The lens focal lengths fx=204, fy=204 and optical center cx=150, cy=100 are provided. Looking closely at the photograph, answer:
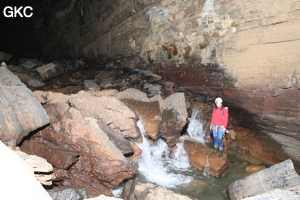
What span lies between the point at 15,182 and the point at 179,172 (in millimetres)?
4026

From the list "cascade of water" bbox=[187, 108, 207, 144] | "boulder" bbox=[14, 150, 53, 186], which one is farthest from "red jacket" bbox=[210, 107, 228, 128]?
"boulder" bbox=[14, 150, 53, 186]

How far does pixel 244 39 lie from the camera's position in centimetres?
537

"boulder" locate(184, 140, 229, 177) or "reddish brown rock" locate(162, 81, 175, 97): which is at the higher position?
"reddish brown rock" locate(162, 81, 175, 97)

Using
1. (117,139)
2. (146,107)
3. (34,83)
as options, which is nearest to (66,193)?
(117,139)

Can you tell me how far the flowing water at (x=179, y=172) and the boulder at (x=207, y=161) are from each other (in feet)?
0.39

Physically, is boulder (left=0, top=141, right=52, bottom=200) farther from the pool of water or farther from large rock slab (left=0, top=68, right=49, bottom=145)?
the pool of water

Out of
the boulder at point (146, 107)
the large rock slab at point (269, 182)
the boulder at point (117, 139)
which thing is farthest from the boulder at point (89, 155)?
the large rock slab at point (269, 182)

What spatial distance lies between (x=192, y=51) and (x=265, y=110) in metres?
2.86

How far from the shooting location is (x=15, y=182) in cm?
194

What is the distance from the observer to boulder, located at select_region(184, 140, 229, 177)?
16.4 feet

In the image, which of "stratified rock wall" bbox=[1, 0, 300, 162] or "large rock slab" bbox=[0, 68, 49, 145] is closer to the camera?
"large rock slab" bbox=[0, 68, 49, 145]

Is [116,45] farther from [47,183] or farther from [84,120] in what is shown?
[47,183]

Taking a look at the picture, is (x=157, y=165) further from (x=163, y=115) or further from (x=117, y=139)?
(x=117, y=139)

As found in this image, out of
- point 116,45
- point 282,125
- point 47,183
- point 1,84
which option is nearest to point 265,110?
point 282,125
